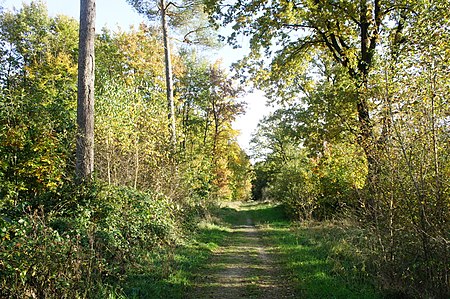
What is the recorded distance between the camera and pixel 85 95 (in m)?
9.09

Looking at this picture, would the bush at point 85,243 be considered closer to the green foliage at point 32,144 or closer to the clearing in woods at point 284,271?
the green foliage at point 32,144

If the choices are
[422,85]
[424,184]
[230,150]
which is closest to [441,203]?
[424,184]

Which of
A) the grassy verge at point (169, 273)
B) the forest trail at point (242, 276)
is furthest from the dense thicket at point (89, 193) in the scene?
the forest trail at point (242, 276)

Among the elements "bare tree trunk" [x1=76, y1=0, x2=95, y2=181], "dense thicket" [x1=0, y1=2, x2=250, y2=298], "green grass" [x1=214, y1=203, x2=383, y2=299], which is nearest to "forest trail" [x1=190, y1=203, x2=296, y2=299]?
"green grass" [x1=214, y1=203, x2=383, y2=299]

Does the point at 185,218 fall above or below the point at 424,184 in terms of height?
below

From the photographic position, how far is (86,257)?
5703mm

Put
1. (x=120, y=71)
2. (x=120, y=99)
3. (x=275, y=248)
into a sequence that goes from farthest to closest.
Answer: (x=120, y=71), (x=275, y=248), (x=120, y=99)

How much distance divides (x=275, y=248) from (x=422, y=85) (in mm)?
8444

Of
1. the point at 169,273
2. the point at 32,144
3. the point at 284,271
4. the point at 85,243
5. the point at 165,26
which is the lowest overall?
the point at 284,271

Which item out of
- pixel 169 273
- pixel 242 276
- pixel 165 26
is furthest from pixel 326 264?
pixel 165 26

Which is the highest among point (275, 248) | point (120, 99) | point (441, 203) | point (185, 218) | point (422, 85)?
point (120, 99)

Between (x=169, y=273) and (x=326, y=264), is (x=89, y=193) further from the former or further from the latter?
(x=326, y=264)

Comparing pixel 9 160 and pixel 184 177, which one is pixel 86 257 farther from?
pixel 184 177

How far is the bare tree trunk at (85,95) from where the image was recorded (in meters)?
8.98
